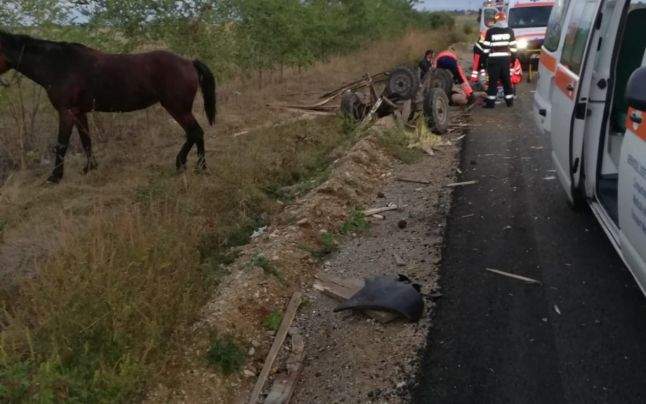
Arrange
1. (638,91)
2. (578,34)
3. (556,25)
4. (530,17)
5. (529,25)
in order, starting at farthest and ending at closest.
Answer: (530,17) < (529,25) < (556,25) < (578,34) < (638,91)

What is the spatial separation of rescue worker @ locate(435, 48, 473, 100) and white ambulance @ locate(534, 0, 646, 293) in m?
6.21

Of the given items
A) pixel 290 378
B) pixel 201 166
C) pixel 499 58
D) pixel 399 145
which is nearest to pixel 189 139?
pixel 201 166

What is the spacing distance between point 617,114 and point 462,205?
192 cm

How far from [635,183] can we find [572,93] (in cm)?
171

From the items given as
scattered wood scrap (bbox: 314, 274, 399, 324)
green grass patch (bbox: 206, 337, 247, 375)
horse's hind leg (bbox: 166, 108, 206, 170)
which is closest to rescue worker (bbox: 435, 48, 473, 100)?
horse's hind leg (bbox: 166, 108, 206, 170)

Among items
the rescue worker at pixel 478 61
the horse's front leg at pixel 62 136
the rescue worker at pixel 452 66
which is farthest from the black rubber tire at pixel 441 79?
the horse's front leg at pixel 62 136

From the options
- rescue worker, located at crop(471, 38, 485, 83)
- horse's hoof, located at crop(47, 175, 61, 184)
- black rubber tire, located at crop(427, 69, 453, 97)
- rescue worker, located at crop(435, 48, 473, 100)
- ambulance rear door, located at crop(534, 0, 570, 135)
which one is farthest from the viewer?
rescue worker, located at crop(471, 38, 485, 83)

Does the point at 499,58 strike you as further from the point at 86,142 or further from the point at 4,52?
the point at 4,52

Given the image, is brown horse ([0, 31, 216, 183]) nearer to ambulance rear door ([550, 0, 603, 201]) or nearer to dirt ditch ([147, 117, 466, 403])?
dirt ditch ([147, 117, 466, 403])

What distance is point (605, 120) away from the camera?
4.47 metres

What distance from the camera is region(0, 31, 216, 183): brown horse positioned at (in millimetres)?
7484

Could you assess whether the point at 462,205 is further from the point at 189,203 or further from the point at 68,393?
the point at 68,393

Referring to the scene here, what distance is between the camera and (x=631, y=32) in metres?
5.20

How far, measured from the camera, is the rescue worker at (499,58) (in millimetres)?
12445
